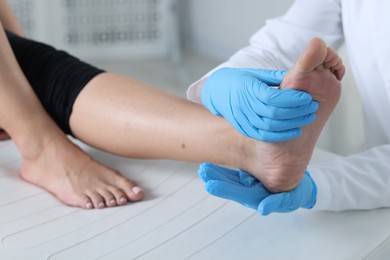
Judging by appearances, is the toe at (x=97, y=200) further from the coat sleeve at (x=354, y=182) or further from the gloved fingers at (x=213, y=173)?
the coat sleeve at (x=354, y=182)

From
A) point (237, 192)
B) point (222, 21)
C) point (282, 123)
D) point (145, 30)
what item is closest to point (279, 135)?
point (282, 123)

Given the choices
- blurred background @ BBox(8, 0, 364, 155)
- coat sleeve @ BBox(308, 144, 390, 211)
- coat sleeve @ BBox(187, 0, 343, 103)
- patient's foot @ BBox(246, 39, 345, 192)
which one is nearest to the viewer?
patient's foot @ BBox(246, 39, 345, 192)

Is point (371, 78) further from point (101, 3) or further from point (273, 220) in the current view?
point (101, 3)

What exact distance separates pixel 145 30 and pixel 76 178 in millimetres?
1631

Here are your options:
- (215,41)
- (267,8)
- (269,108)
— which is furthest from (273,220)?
(215,41)

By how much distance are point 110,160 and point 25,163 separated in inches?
7.6

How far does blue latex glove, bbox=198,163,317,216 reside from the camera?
118 centimetres

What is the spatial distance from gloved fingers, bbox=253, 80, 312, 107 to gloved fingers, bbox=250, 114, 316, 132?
33 mm

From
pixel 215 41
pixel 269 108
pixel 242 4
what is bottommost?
pixel 215 41

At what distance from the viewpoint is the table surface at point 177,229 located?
1239 mm

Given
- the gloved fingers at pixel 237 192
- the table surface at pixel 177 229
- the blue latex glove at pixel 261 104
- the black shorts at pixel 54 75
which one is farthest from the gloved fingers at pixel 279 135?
the black shorts at pixel 54 75

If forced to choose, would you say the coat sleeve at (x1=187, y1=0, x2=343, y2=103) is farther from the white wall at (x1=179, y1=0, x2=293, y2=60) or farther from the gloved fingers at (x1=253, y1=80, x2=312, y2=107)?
the white wall at (x1=179, y1=0, x2=293, y2=60)

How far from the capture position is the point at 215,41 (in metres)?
3.25

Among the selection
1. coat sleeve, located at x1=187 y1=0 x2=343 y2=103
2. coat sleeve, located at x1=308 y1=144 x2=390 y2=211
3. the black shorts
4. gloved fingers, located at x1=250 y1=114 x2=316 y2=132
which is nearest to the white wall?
coat sleeve, located at x1=187 y1=0 x2=343 y2=103
